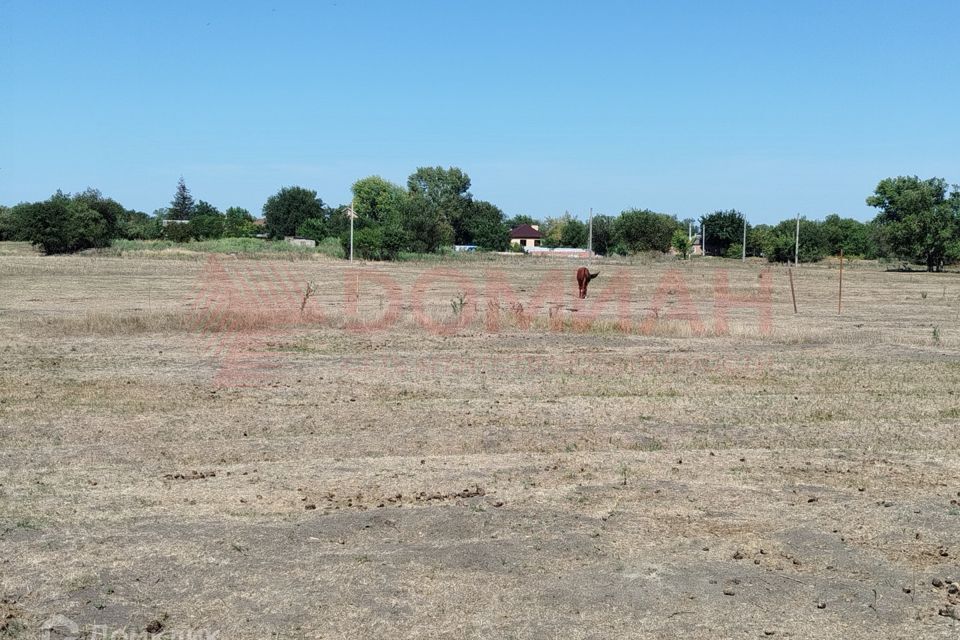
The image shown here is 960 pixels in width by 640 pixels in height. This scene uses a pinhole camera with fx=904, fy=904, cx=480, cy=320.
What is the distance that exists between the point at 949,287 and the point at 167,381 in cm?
4485

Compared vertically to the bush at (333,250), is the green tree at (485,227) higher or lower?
higher

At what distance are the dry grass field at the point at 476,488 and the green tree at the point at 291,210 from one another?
358 feet

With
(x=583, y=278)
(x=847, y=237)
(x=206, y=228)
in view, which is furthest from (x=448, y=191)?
(x=583, y=278)

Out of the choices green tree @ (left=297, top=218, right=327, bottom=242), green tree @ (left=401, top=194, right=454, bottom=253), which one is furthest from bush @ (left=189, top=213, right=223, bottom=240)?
green tree @ (left=401, top=194, right=454, bottom=253)

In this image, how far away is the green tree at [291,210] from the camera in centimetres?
12612

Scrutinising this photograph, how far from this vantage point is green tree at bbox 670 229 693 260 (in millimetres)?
96312

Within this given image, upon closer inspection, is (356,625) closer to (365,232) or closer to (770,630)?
(770,630)

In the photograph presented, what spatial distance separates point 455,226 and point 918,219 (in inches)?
2681

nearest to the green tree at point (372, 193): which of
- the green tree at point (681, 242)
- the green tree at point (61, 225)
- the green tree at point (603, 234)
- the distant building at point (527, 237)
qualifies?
the distant building at point (527, 237)

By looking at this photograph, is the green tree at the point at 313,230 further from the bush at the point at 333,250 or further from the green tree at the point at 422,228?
the bush at the point at 333,250

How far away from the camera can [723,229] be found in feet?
332

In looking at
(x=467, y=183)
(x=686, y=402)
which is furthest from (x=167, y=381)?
(x=467, y=183)

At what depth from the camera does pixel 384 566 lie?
239 inches

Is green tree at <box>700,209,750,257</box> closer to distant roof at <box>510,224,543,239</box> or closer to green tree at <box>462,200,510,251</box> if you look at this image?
green tree at <box>462,200,510,251</box>
